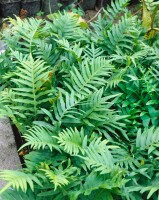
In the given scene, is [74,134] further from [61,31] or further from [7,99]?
[61,31]

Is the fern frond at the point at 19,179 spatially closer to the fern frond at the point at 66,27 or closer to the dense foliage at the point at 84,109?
the dense foliage at the point at 84,109

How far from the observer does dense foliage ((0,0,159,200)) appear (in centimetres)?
260

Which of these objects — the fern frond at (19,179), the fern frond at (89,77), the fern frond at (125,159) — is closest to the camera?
the fern frond at (19,179)

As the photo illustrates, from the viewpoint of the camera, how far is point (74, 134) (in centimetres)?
273

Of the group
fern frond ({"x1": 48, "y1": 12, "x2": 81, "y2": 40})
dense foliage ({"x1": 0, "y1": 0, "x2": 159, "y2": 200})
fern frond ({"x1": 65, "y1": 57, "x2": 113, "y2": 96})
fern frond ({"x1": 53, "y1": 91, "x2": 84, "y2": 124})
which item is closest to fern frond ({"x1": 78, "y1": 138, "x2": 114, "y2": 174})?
dense foliage ({"x1": 0, "y1": 0, "x2": 159, "y2": 200})

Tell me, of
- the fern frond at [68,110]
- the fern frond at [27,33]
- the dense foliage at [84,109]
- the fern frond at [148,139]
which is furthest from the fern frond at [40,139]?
the fern frond at [27,33]

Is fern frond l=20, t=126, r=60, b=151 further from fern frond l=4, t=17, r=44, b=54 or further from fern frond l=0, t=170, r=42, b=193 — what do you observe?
fern frond l=4, t=17, r=44, b=54

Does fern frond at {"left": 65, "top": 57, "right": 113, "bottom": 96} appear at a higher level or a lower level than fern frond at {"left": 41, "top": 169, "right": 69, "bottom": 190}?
higher

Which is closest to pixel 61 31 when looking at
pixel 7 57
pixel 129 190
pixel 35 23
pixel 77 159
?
pixel 35 23

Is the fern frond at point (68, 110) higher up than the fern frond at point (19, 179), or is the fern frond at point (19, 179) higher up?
the fern frond at point (68, 110)

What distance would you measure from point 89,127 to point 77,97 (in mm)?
243

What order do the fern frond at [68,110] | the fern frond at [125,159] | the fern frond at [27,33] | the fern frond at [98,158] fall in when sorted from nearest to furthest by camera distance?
1. the fern frond at [98,158]
2. the fern frond at [125,159]
3. the fern frond at [68,110]
4. the fern frond at [27,33]

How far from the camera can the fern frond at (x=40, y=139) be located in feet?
8.68

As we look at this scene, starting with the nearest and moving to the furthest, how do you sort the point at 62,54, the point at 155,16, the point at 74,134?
the point at 74,134, the point at 62,54, the point at 155,16
